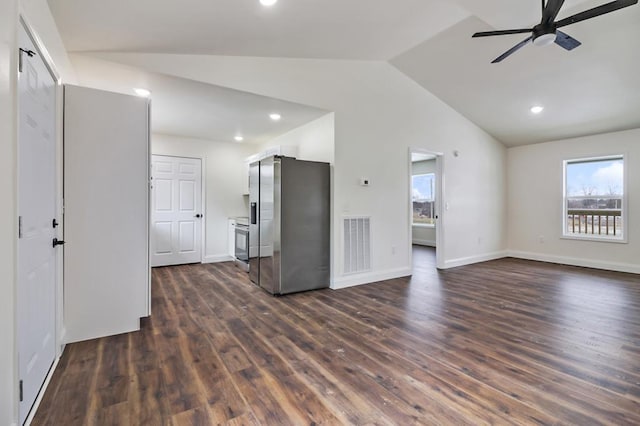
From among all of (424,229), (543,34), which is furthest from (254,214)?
(424,229)

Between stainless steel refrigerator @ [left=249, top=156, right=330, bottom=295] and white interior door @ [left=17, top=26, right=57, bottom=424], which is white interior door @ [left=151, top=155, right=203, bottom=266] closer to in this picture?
stainless steel refrigerator @ [left=249, top=156, right=330, bottom=295]

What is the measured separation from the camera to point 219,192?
625cm

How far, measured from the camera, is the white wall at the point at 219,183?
6.02 meters

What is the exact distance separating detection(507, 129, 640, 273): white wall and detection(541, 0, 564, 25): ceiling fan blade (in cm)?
457

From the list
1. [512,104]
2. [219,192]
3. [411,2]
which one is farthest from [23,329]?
[512,104]

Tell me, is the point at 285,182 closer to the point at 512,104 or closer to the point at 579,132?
the point at 512,104

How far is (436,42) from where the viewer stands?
13.1 ft

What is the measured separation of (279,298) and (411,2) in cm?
353

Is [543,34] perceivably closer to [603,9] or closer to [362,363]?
[603,9]

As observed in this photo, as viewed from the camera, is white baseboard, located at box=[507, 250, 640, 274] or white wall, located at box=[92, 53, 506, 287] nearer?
white wall, located at box=[92, 53, 506, 287]

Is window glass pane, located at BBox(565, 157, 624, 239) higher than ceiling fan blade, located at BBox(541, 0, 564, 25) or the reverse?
the reverse

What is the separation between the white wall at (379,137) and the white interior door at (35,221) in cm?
123

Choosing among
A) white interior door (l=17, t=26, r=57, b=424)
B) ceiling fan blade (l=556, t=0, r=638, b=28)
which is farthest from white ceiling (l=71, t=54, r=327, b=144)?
ceiling fan blade (l=556, t=0, r=638, b=28)

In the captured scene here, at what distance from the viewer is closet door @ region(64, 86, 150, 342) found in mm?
2535
